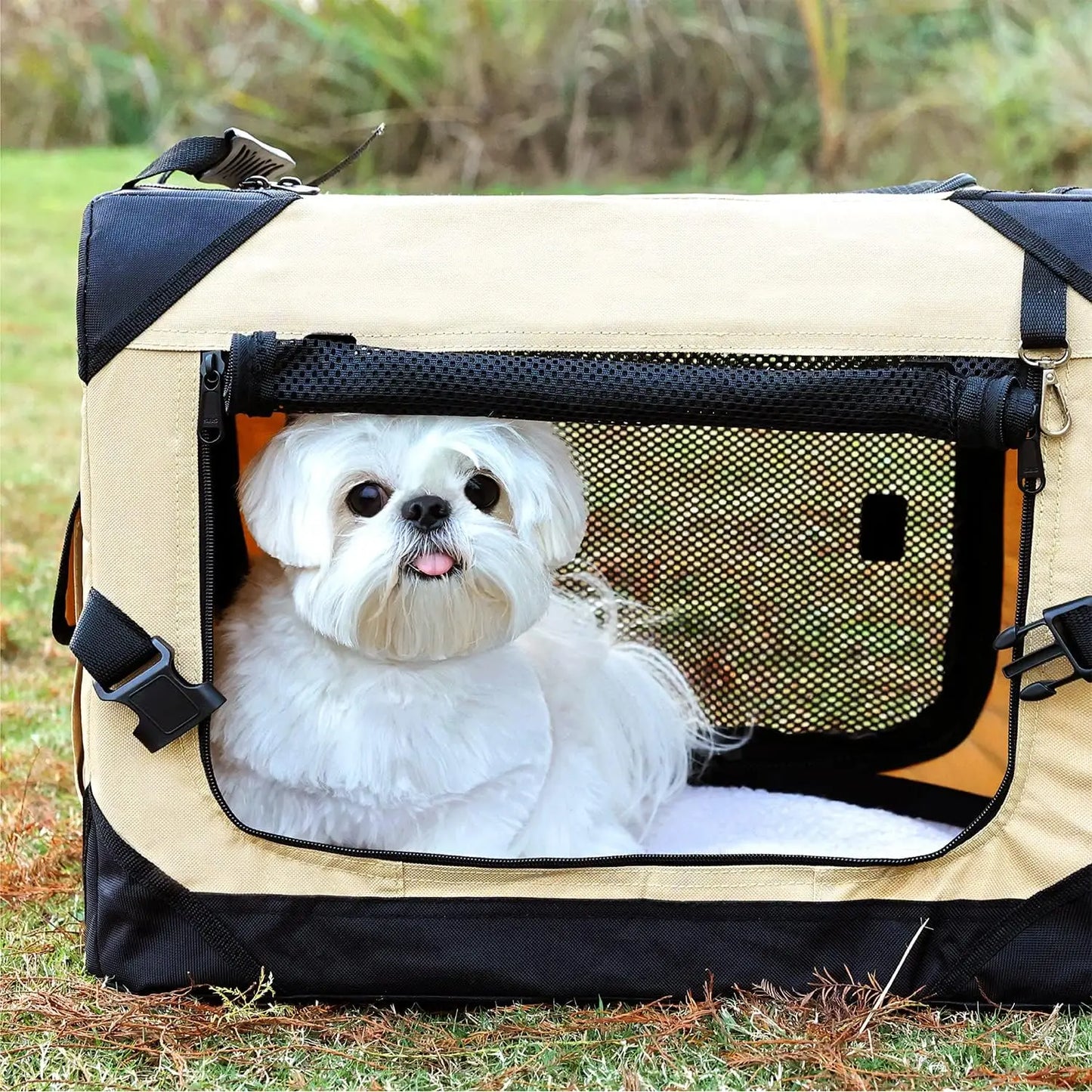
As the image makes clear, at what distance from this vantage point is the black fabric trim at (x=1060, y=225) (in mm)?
1736

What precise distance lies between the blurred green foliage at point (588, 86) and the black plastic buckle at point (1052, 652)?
15.0 feet

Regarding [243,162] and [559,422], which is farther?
[243,162]

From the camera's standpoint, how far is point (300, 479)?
69.5 inches

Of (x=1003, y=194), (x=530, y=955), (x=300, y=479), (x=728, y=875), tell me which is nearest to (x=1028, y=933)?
(x=728, y=875)

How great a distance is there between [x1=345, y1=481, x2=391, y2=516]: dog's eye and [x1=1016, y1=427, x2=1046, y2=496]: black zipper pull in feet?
2.58

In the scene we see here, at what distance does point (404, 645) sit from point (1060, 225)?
38.6 inches

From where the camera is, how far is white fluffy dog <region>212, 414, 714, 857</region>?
1.77 metres

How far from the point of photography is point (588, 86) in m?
6.27

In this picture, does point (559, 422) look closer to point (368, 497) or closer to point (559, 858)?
point (368, 497)

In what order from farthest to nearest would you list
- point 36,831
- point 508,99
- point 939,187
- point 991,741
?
1. point 508,99
2. point 991,741
3. point 36,831
4. point 939,187

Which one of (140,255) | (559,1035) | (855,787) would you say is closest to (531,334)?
(140,255)

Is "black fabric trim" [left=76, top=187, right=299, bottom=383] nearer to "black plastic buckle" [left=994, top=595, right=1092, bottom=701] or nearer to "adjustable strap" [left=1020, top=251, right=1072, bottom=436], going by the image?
"adjustable strap" [left=1020, top=251, right=1072, bottom=436]

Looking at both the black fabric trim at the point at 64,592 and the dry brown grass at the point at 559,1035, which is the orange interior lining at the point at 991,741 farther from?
the dry brown grass at the point at 559,1035

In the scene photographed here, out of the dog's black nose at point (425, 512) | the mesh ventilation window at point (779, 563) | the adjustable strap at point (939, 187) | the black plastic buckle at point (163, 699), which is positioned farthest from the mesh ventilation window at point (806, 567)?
the black plastic buckle at point (163, 699)
